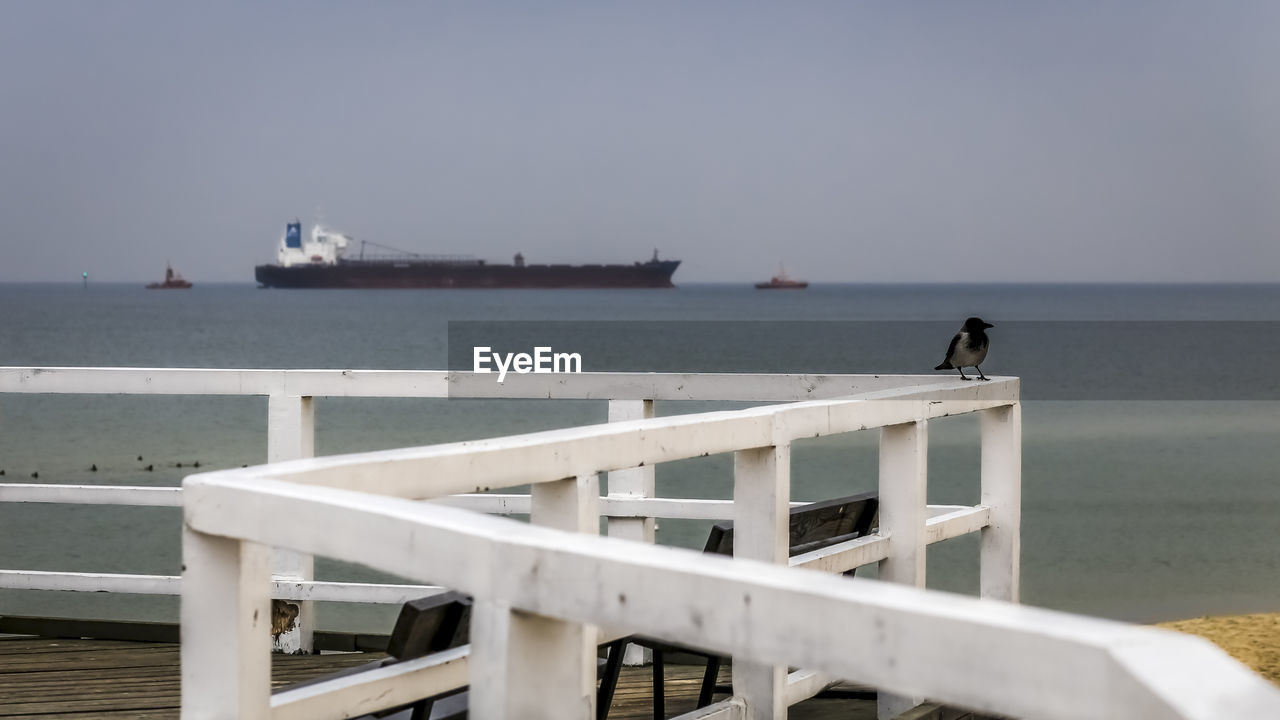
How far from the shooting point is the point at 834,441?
2988cm

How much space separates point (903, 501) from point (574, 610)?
83.3 inches

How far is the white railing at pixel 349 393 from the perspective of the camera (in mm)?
4351

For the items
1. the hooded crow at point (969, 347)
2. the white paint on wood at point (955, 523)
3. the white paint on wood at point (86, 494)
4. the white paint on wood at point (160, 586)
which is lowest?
the white paint on wood at point (160, 586)

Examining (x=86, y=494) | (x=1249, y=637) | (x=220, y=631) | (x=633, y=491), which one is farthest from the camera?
(x=1249, y=637)

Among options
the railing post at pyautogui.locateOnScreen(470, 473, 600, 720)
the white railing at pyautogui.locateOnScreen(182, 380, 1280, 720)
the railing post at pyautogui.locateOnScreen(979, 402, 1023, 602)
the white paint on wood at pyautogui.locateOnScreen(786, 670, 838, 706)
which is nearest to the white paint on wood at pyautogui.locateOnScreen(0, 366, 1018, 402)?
the railing post at pyautogui.locateOnScreen(979, 402, 1023, 602)

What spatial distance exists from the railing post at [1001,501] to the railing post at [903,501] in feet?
1.96

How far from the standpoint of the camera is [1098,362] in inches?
2566

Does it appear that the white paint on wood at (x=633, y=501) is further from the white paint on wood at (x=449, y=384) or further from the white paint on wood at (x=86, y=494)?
the white paint on wood at (x=86, y=494)

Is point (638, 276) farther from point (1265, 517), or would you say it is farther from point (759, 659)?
point (759, 659)

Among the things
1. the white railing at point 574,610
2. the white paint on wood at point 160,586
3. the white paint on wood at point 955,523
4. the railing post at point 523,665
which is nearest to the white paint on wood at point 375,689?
the white railing at point 574,610

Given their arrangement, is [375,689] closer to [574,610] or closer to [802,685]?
[574,610]

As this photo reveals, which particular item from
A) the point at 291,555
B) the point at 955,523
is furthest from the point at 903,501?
the point at 291,555

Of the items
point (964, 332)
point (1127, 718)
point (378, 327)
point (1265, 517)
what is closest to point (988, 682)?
point (1127, 718)

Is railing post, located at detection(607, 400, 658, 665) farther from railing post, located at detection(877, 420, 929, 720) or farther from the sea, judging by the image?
the sea
